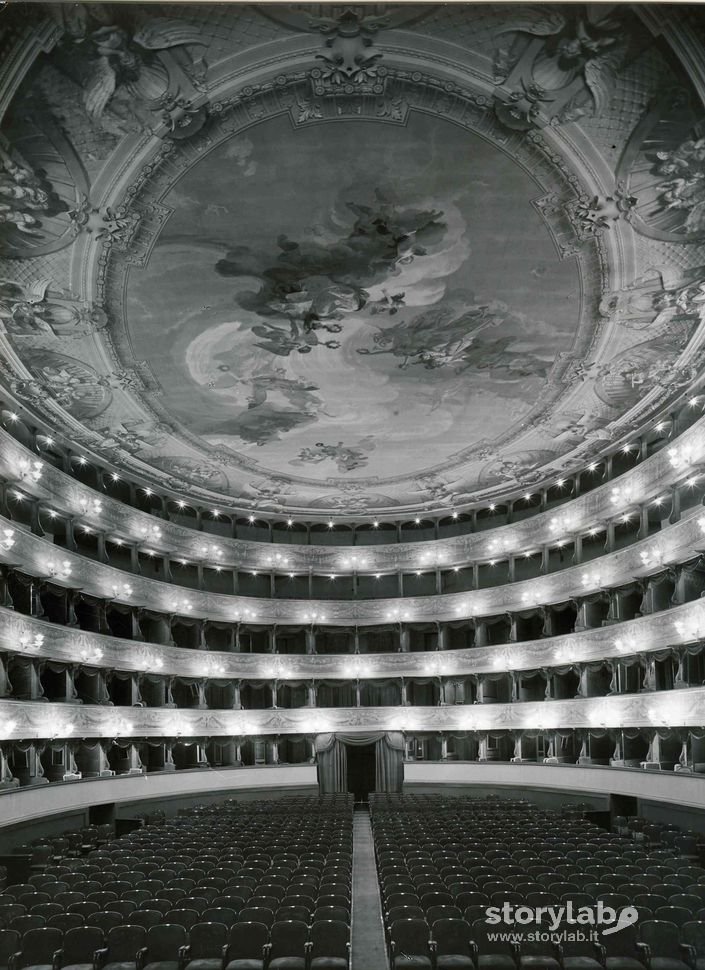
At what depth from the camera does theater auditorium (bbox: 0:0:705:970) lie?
41.1ft

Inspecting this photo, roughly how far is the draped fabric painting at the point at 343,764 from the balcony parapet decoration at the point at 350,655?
278 cm

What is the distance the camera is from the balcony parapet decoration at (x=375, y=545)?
2675cm

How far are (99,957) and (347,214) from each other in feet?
43.1

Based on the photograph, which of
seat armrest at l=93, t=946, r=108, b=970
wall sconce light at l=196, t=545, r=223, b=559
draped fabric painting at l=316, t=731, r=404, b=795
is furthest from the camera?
draped fabric painting at l=316, t=731, r=404, b=795

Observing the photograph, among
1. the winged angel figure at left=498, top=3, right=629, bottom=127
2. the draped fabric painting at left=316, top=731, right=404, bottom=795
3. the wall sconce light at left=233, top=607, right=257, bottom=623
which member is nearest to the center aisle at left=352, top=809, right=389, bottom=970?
the winged angel figure at left=498, top=3, right=629, bottom=127

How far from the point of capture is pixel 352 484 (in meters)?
37.2

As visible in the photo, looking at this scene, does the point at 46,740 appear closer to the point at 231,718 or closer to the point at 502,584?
the point at 231,718

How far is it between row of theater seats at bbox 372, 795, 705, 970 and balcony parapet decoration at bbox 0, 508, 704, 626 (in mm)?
11285

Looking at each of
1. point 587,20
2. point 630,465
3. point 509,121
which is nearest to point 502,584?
point 630,465

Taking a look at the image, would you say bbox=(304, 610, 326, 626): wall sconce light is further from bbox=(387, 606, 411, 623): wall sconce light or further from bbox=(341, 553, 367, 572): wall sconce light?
bbox=(387, 606, 411, 623): wall sconce light

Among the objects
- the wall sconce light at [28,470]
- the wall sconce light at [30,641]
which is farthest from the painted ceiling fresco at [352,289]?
the wall sconce light at [30,641]

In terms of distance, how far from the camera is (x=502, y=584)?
39.2 metres

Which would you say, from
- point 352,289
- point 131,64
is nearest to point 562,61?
point 131,64

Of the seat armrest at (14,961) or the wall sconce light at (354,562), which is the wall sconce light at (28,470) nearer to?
the seat armrest at (14,961)
